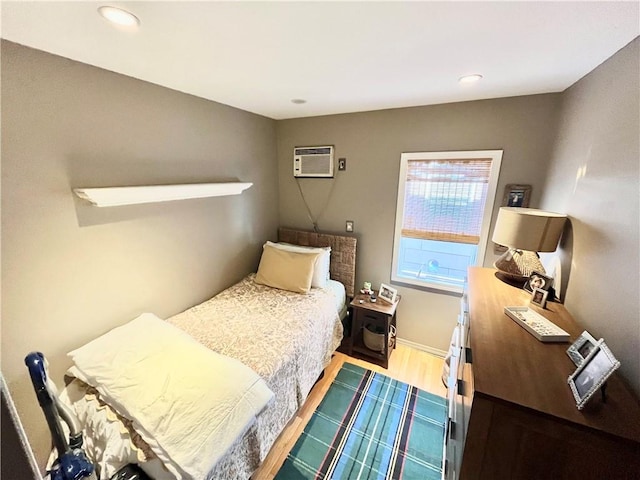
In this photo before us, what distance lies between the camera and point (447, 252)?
2.46 m

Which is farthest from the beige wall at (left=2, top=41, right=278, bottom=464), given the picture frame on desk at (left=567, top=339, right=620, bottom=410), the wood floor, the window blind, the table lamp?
the picture frame on desk at (left=567, top=339, right=620, bottom=410)

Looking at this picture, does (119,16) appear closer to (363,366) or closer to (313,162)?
(313,162)

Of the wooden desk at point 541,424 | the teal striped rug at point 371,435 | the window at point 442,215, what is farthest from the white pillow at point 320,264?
the wooden desk at point 541,424

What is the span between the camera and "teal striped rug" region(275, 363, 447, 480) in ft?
5.35

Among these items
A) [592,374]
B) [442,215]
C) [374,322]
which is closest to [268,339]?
[374,322]

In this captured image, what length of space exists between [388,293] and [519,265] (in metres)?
1.18

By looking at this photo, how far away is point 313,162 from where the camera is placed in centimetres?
278

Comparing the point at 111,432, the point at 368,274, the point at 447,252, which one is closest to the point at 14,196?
the point at 111,432

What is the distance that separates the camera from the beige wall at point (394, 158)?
1.99m

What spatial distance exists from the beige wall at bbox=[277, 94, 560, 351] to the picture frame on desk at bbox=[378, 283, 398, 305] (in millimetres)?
135

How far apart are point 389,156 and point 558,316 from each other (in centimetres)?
174

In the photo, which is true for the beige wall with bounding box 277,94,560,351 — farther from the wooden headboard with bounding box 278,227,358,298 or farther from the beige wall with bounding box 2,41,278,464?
the beige wall with bounding box 2,41,278,464

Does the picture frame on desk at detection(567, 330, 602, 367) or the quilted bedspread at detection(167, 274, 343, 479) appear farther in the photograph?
the quilted bedspread at detection(167, 274, 343, 479)

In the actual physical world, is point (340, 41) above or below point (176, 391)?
above
